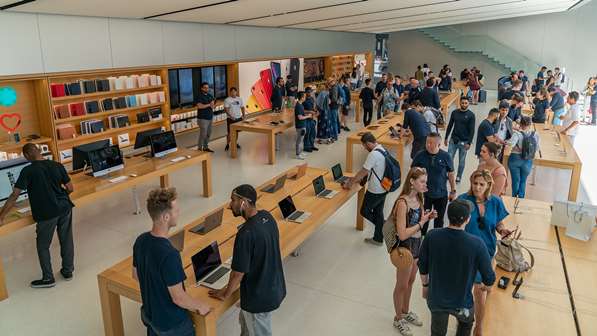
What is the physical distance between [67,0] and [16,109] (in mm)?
2750

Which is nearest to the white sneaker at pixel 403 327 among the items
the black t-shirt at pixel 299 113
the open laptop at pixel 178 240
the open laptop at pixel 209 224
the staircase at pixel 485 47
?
the open laptop at pixel 209 224

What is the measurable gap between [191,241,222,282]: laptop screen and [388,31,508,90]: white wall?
23612mm

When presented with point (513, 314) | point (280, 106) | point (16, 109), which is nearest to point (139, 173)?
point (16, 109)

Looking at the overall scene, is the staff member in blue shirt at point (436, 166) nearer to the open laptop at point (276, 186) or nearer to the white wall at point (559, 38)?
the open laptop at point (276, 186)

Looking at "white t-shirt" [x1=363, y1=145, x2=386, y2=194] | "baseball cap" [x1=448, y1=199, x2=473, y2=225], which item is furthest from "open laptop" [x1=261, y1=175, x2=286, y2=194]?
"baseball cap" [x1=448, y1=199, x2=473, y2=225]

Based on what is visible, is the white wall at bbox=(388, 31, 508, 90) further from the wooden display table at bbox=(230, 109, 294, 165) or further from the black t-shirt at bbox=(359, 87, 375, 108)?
the wooden display table at bbox=(230, 109, 294, 165)

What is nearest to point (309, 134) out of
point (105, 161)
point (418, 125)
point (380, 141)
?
point (380, 141)

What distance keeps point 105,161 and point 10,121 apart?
2.50 m

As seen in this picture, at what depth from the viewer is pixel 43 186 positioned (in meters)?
4.43

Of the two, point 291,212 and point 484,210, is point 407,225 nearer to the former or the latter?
point 484,210

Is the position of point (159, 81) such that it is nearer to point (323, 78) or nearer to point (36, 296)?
point (36, 296)

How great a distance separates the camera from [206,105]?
32.5 feet

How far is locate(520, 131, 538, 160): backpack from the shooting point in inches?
249

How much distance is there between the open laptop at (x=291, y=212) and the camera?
15.1 feet
